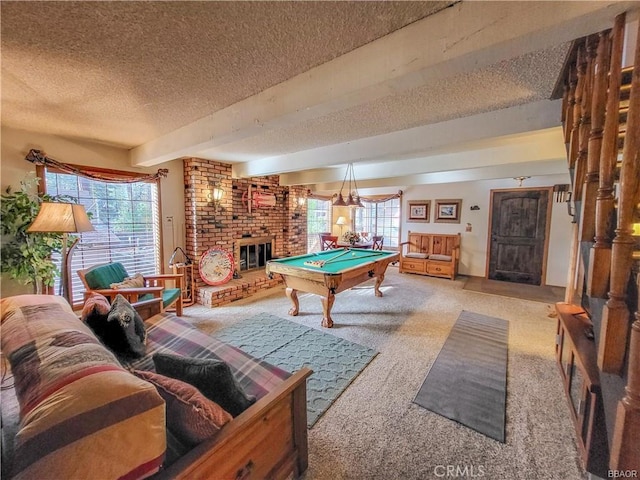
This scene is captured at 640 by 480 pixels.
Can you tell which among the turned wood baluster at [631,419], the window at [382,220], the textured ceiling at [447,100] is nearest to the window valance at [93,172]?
the textured ceiling at [447,100]

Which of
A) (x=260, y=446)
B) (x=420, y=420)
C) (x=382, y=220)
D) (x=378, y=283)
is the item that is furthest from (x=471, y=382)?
(x=382, y=220)

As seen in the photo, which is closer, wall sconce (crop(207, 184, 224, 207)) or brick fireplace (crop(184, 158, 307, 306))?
brick fireplace (crop(184, 158, 307, 306))

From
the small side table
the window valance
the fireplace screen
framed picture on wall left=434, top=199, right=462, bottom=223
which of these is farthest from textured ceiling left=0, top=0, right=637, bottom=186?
framed picture on wall left=434, top=199, right=462, bottom=223

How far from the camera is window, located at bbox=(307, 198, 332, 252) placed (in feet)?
24.6

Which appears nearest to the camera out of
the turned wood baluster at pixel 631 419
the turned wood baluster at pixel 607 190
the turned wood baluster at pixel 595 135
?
the turned wood baluster at pixel 631 419

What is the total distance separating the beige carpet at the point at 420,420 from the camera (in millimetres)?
1574

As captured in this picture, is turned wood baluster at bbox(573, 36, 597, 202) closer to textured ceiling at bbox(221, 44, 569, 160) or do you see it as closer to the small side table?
textured ceiling at bbox(221, 44, 569, 160)

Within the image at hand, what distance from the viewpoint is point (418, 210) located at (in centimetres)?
700

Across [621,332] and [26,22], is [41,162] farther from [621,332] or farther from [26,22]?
[621,332]

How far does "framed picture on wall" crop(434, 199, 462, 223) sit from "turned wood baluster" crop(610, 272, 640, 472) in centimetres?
593

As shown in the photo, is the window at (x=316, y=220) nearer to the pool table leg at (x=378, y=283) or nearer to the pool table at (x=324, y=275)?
the pool table leg at (x=378, y=283)

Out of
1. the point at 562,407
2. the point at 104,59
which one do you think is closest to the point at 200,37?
the point at 104,59

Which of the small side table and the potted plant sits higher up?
the potted plant

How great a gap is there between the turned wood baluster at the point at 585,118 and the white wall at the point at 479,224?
16.5 ft
